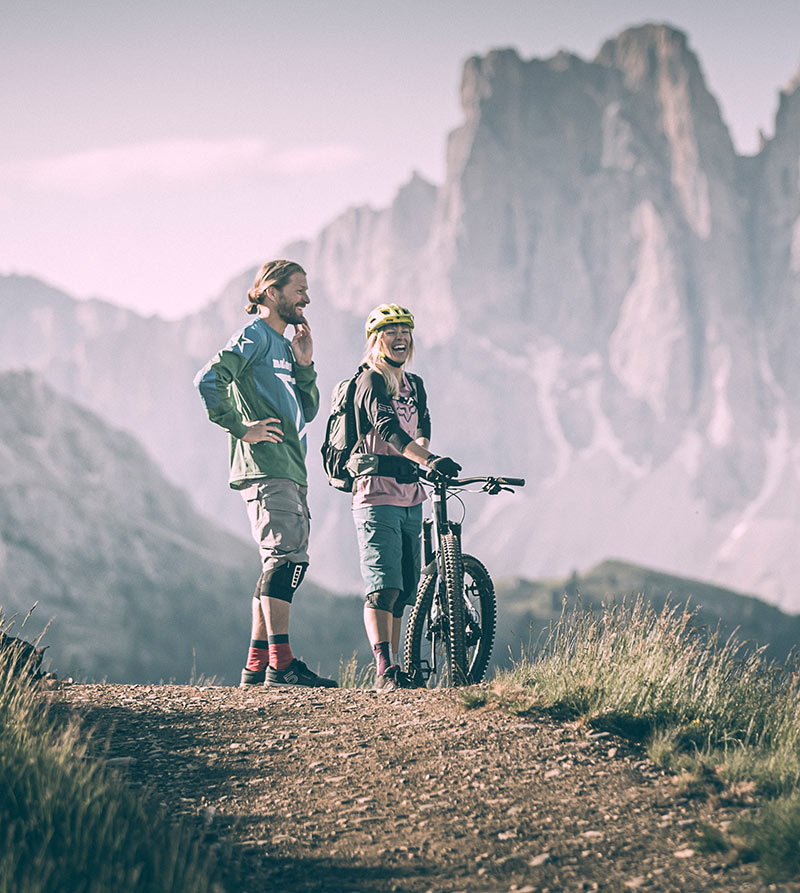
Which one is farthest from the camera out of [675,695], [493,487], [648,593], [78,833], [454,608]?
[648,593]

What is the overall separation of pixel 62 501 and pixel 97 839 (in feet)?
420

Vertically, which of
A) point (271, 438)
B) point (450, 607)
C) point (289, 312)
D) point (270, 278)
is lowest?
point (450, 607)

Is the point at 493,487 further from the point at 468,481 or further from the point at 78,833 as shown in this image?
the point at 78,833

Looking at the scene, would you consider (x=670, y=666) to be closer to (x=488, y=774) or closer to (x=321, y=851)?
(x=488, y=774)

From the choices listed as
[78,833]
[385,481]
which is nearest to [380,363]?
[385,481]

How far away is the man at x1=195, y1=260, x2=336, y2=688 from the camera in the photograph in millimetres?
7570

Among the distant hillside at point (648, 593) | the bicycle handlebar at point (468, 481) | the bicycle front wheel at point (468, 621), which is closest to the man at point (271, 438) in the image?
the bicycle front wheel at point (468, 621)

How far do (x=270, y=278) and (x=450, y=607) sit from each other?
2.64 meters

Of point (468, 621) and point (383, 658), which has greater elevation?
point (468, 621)

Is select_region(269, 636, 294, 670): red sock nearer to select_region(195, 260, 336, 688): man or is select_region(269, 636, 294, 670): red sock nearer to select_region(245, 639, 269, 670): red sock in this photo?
select_region(195, 260, 336, 688): man

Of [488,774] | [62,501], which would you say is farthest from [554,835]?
[62,501]

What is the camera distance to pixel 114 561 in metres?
129

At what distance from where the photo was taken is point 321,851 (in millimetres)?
4758

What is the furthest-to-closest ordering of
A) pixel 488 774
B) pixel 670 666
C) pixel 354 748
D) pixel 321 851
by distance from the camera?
pixel 670 666 → pixel 354 748 → pixel 488 774 → pixel 321 851
